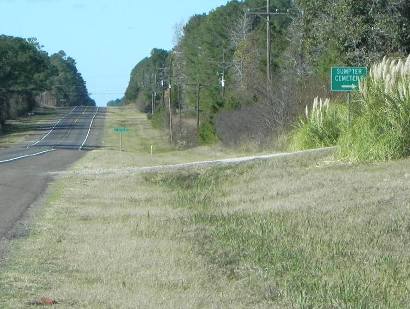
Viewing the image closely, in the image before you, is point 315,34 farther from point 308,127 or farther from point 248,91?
point 248,91

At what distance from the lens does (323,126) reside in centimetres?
2847

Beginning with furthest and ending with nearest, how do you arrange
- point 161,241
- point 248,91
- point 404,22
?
1. point 248,91
2. point 404,22
3. point 161,241

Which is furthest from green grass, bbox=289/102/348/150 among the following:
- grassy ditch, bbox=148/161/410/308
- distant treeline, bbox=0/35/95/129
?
distant treeline, bbox=0/35/95/129

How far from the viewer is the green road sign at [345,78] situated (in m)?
25.2

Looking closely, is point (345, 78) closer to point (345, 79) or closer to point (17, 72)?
point (345, 79)

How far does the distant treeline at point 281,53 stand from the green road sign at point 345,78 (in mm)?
10197

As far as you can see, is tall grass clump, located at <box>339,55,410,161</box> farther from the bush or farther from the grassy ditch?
the bush

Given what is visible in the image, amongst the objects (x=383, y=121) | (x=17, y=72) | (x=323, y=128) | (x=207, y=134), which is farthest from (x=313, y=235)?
(x=17, y=72)

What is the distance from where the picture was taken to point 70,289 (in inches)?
429

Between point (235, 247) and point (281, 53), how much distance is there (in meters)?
55.3

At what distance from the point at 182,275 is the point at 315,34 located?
1105 inches

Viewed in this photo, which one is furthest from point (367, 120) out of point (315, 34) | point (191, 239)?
point (315, 34)

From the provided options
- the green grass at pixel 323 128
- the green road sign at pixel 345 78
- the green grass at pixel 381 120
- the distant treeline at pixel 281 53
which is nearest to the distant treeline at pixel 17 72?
the distant treeline at pixel 281 53

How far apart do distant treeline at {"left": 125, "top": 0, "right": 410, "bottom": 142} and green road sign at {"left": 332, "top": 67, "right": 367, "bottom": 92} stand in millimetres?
10197
